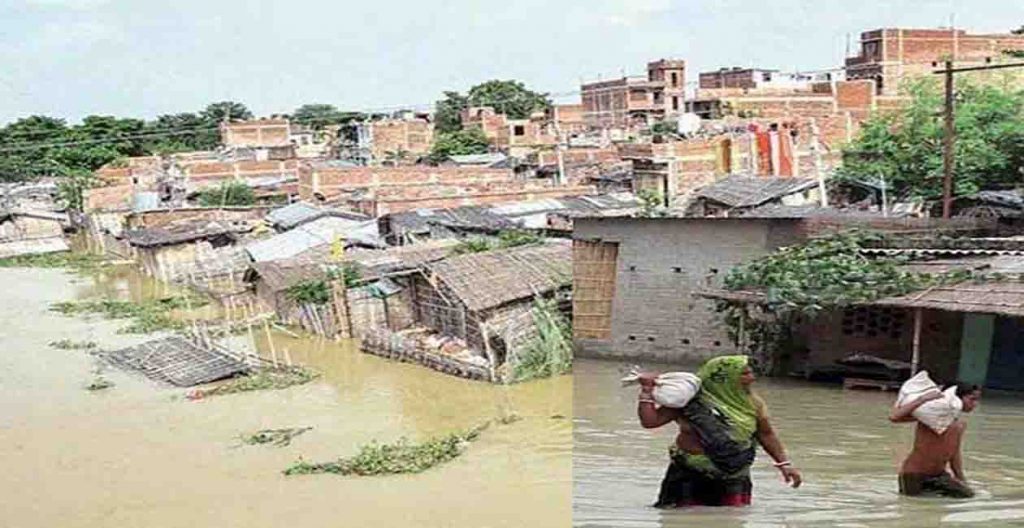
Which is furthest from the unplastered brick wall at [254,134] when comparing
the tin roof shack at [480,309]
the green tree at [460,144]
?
the tin roof shack at [480,309]

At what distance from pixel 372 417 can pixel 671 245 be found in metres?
3.36

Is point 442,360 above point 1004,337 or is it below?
below

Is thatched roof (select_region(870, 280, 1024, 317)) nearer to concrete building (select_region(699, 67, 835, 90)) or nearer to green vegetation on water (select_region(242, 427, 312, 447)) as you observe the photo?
green vegetation on water (select_region(242, 427, 312, 447))

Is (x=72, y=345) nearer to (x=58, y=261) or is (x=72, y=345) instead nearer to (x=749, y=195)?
(x=749, y=195)

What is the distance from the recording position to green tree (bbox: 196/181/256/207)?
27359 mm

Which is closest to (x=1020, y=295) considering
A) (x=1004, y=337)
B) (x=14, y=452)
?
(x=1004, y=337)

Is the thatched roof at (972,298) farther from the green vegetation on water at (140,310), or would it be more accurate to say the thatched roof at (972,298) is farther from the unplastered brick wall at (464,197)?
the unplastered brick wall at (464,197)

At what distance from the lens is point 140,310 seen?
18.4 m

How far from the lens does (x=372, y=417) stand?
1094 centimetres

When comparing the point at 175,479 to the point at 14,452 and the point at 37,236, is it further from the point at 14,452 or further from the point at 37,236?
the point at 37,236

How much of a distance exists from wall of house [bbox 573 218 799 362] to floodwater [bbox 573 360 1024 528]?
28 cm

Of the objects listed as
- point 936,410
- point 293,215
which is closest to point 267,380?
point 936,410

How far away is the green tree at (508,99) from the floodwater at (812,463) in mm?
33435

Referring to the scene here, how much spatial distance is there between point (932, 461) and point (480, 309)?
25.4 feet
